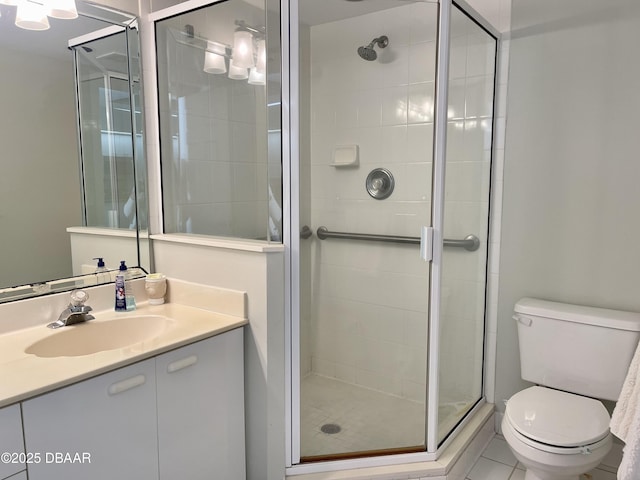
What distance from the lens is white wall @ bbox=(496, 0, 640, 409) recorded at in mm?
1964

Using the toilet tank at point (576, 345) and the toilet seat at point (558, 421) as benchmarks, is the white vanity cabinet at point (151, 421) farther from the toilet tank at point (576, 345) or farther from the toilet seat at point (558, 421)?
the toilet tank at point (576, 345)

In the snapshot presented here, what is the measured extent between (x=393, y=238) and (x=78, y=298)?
1.43 m

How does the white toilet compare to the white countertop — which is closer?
the white countertop

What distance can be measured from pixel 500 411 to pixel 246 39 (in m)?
2.23

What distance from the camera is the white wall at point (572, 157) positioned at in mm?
1964

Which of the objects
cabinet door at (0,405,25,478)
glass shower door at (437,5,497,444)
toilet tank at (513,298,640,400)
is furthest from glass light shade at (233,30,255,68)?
toilet tank at (513,298,640,400)

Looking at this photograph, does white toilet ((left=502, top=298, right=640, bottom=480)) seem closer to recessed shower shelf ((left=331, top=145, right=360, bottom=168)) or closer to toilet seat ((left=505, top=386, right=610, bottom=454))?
toilet seat ((left=505, top=386, right=610, bottom=454))

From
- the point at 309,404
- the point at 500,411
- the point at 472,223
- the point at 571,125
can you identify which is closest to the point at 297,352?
the point at 309,404

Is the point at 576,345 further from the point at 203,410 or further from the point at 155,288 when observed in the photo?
the point at 155,288

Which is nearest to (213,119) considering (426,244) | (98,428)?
(426,244)

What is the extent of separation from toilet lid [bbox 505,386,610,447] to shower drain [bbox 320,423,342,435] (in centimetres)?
74

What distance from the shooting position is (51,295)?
64.8 inches

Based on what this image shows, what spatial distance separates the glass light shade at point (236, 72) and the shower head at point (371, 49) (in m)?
0.64

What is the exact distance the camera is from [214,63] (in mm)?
2027
